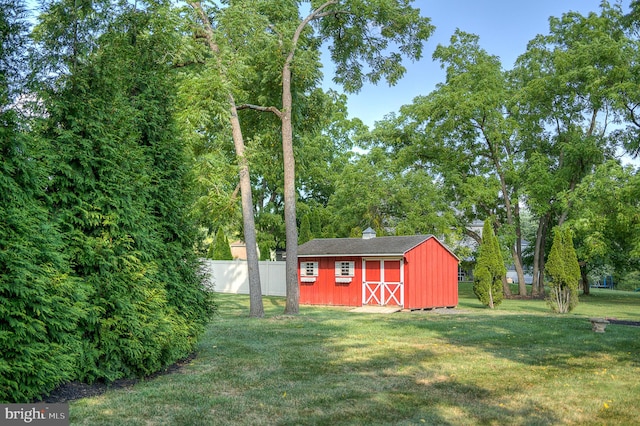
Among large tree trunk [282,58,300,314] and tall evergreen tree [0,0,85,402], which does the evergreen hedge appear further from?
large tree trunk [282,58,300,314]

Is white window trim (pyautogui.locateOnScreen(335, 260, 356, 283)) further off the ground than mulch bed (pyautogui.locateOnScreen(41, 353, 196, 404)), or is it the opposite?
white window trim (pyautogui.locateOnScreen(335, 260, 356, 283))

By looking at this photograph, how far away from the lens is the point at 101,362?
6.59m

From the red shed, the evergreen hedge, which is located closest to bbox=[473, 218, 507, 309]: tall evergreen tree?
the red shed

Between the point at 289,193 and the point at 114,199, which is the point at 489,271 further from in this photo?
the point at 114,199

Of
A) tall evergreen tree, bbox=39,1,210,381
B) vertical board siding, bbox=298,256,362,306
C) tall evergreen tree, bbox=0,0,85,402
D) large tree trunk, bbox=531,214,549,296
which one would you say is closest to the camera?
tall evergreen tree, bbox=0,0,85,402

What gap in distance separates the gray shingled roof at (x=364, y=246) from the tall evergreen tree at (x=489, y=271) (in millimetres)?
2174

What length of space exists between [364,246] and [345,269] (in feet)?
4.06

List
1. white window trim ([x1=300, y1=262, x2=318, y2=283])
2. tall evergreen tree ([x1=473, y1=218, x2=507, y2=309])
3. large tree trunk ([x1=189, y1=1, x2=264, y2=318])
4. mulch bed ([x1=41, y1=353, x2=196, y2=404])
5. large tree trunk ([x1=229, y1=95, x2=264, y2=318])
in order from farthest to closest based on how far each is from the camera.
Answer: white window trim ([x1=300, y1=262, x2=318, y2=283]) < tall evergreen tree ([x1=473, y1=218, x2=507, y2=309]) < large tree trunk ([x1=229, y1=95, x2=264, y2=318]) < large tree trunk ([x1=189, y1=1, x2=264, y2=318]) < mulch bed ([x1=41, y1=353, x2=196, y2=404])

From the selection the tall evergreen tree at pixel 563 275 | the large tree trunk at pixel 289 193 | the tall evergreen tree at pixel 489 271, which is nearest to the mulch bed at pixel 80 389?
the large tree trunk at pixel 289 193

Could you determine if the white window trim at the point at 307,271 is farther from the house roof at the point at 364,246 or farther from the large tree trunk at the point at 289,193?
the large tree trunk at the point at 289,193

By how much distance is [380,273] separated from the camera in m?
21.4

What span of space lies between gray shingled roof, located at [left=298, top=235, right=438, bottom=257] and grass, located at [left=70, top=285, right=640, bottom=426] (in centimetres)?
838

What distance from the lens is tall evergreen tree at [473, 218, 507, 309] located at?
70.1 feet

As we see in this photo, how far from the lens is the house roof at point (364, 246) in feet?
68.4
